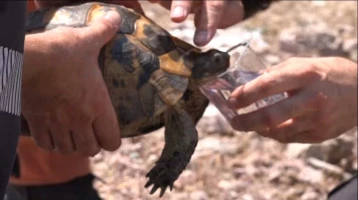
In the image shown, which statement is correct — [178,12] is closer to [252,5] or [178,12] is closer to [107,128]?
[107,128]

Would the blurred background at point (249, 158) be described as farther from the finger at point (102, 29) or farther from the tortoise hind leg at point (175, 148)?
the finger at point (102, 29)

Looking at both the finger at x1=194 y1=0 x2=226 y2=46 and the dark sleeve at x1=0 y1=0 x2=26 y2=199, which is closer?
the dark sleeve at x1=0 y1=0 x2=26 y2=199

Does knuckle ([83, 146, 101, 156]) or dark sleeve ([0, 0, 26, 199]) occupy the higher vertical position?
dark sleeve ([0, 0, 26, 199])

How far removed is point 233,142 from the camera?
7.77 feet

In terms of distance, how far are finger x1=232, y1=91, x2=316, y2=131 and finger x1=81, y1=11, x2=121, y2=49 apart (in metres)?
0.30

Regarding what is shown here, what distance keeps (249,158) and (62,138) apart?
1.10 meters

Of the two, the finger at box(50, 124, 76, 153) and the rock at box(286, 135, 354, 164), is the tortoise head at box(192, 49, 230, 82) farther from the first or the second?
the rock at box(286, 135, 354, 164)

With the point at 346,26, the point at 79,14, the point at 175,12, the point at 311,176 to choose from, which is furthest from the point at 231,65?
the point at 346,26

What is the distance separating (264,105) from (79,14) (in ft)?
1.27

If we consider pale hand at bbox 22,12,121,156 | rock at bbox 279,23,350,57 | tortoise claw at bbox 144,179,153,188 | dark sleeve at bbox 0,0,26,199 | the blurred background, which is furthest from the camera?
rock at bbox 279,23,350,57

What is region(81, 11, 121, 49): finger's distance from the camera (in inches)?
48.2

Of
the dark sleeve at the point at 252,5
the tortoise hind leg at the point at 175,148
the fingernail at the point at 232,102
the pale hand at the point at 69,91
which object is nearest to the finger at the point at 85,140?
the pale hand at the point at 69,91

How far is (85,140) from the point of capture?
128 centimetres

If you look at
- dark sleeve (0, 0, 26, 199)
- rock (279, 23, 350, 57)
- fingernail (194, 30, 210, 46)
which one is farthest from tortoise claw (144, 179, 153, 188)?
rock (279, 23, 350, 57)
